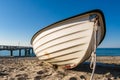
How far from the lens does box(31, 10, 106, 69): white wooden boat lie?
5008mm

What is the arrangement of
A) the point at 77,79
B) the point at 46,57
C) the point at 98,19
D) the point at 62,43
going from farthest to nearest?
the point at 46,57, the point at 62,43, the point at 77,79, the point at 98,19

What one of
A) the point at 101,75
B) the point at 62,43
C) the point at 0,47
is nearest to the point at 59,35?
the point at 62,43

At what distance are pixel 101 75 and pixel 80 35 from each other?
1649 millimetres

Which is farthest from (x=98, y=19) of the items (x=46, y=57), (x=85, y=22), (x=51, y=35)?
(x=46, y=57)

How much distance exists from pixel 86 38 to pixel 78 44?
33cm

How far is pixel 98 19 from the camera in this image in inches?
194

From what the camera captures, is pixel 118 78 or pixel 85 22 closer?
pixel 85 22

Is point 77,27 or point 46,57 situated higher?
point 77,27

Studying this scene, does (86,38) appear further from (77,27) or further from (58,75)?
(58,75)

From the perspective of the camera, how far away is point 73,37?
5.34 m

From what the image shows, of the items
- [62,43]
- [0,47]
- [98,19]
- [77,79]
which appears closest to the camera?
[98,19]

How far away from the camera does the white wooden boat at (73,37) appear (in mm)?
5008

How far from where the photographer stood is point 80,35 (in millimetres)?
5211

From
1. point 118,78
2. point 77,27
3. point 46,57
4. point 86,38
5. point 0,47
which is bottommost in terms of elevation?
point 118,78
